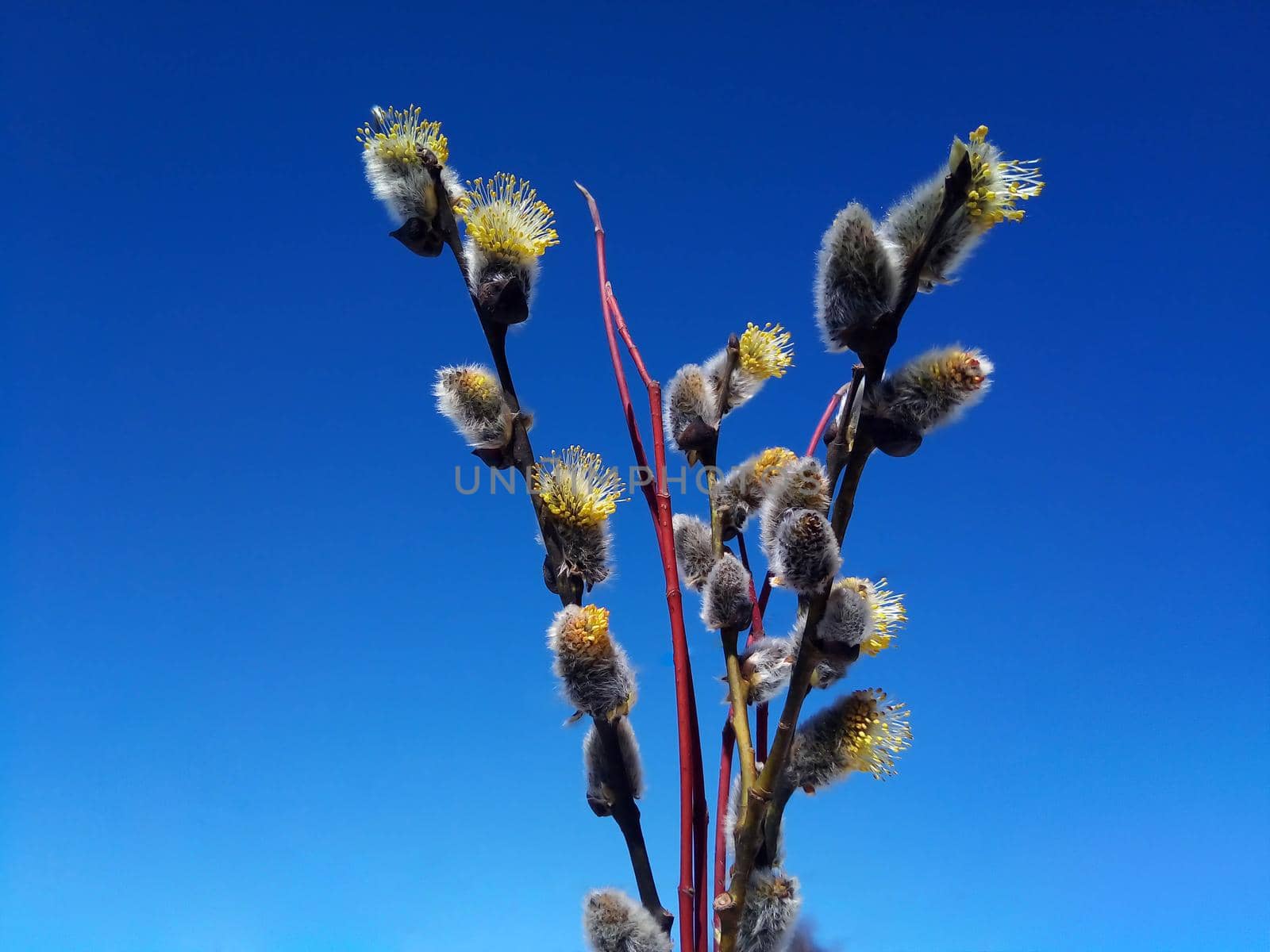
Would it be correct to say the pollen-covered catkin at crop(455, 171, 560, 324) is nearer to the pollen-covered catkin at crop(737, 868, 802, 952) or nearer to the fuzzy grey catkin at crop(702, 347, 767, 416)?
the fuzzy grey catkin at crop(702, 347, 767, 416)

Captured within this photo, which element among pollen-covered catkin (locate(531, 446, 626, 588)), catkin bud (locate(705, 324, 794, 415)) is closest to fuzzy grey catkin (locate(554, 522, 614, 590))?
pollen-covered catkin (locate(531, 446, 626, 588))

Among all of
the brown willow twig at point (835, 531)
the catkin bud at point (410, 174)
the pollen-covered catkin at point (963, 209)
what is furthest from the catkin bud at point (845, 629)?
the catkin bud at point (410, 174)

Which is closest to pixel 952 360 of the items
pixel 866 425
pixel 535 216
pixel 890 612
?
pixel 866 425

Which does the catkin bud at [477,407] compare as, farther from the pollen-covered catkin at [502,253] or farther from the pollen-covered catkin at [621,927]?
the pollen-covered catkin at [621,927]

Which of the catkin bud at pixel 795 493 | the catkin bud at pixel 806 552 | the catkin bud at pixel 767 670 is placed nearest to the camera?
the catkin bud at pixel 806 552

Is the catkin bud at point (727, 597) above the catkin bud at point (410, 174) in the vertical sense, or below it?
below

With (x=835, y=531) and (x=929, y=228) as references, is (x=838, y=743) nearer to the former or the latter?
(x=835, y=531)

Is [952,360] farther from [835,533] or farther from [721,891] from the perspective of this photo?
[721,891]

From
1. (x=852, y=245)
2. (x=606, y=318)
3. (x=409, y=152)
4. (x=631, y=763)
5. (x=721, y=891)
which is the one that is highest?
(x=409, y=152)
